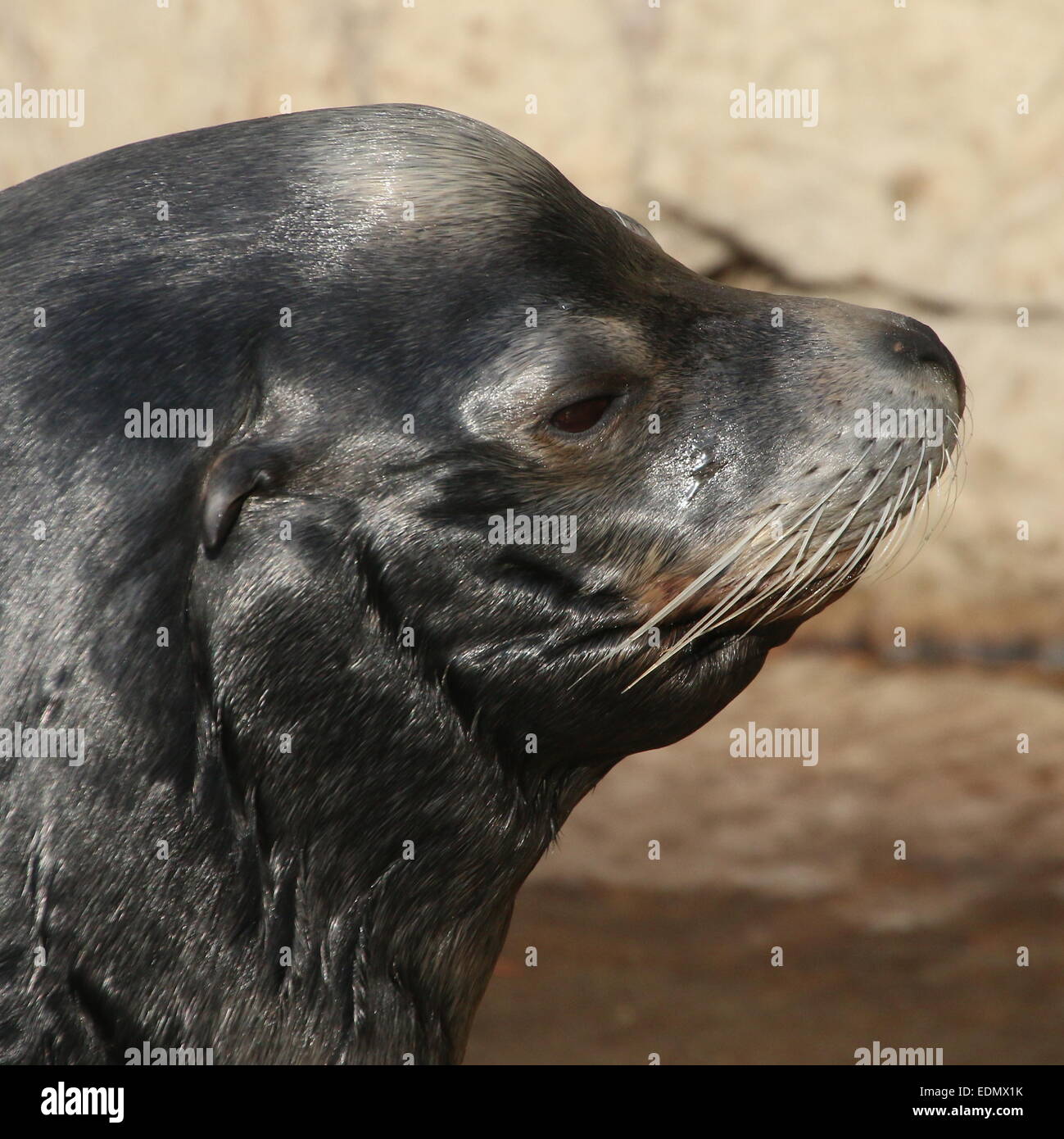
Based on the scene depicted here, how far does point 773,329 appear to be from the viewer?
2160mm

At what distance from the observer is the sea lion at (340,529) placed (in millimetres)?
1889

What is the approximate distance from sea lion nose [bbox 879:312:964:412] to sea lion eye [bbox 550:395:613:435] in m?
0.44

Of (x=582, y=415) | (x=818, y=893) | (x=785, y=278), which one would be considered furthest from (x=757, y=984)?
(x=582, y=415)

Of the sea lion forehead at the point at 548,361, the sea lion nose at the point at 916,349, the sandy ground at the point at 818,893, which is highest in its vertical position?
the sea lion forehead at the point at 548,361

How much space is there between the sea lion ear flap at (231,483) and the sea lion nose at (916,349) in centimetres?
88

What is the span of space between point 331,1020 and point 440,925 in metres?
0.21

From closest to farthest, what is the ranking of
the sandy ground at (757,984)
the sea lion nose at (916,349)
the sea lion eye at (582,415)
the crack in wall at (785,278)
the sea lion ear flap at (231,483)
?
the sea lion ear flap at (231,483)
the sea lion eye at (582,415)
the sea lion nose at (916,349)
the sandy ground at (757,984)
the crack in wall at (785,278)

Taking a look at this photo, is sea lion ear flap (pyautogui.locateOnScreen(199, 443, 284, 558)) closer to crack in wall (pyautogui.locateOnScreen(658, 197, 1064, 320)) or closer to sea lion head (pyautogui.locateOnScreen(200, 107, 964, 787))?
sea lion head (pyautogui.locateOnScreen(200, 107, 964, 787))

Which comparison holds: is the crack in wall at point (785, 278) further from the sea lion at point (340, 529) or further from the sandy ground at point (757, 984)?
the sea lion at point (340, 529)

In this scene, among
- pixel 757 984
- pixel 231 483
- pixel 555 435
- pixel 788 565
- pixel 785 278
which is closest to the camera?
pixel 231 483

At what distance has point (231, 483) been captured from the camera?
1.88m

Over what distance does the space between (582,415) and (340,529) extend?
35 centimetres

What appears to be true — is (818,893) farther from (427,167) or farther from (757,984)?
(427,167)

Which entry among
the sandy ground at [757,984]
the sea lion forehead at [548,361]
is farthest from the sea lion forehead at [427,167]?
the sandy ground at [757,984]
